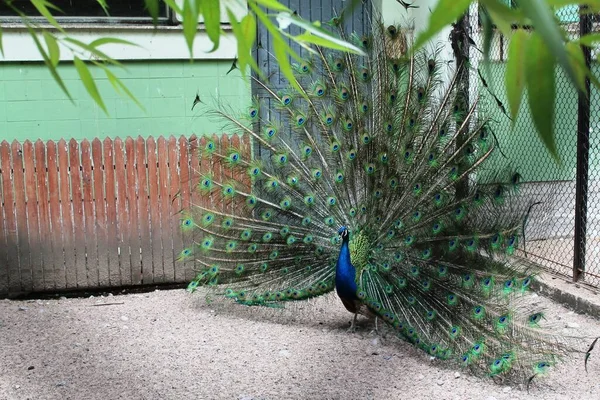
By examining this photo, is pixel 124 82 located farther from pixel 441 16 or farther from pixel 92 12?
pixel 441 16

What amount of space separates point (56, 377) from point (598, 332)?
13.4 ft

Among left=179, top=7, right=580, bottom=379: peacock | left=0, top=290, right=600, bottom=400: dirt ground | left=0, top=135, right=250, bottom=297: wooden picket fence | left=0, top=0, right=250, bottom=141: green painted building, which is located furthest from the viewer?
left=0, top=0, right=250, bottom=141: green painted building

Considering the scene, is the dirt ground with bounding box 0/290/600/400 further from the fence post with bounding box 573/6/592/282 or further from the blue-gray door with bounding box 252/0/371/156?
the blue-gray door with bounding box 252/0/371/156

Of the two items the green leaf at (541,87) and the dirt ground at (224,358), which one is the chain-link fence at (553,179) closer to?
the dirt ground at (224,358)

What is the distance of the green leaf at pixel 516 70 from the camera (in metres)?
0.80

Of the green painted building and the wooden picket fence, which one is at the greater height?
the green painted building

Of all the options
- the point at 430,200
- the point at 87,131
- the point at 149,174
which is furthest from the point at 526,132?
the point at 87,131

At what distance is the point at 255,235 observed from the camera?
5641 millimetres

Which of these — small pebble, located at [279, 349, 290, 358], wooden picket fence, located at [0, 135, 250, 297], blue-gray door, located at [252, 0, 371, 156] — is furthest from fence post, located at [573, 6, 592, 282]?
wooden picket fence, located at [0, 135, 250, 297]

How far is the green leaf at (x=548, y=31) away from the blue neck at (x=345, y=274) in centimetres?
434

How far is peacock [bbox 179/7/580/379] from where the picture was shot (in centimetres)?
480

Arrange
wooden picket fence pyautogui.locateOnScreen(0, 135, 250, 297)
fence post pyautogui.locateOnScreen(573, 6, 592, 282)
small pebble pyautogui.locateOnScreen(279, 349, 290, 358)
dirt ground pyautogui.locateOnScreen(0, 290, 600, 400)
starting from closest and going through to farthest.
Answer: dirt ground pyautogui.locateOnScreen(0, 290, 600, 400) < small pebble pyautogui.locateOnScreen(279, 349, 290, 358) < fence post pyautogui.locateOnScreen(573, 6, 592, 282) < wooden picket fence pyautogui.locateOnScreen(0, 135, 250, 297)

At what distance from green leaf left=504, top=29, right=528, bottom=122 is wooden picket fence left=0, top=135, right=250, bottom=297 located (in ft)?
17.6

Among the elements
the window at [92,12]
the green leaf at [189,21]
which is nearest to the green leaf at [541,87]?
the green leaf at [189,21]
